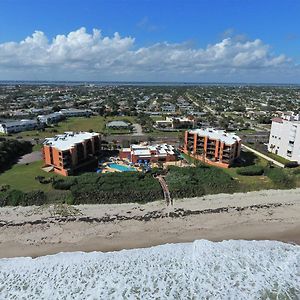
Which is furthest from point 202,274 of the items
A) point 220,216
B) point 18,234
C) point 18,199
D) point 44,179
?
point 44,179

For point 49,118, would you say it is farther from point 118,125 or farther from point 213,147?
point 213,147

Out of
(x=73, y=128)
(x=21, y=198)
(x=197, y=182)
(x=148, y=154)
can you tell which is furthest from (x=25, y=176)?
(x=73, y=128)

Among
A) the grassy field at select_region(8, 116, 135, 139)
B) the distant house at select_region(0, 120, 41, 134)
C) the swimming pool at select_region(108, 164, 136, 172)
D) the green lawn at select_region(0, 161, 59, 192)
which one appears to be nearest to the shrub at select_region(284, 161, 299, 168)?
the swimming pool at select_region(108, 164, 136, 172)

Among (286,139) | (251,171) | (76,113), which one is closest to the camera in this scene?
(251,171)

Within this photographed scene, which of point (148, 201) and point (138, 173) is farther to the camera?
point (138, 173)

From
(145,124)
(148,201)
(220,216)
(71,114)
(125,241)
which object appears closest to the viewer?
(125,241)

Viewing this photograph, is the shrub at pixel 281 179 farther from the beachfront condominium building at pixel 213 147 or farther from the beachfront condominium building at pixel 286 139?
the beachfront condominium building at pixel 286 139

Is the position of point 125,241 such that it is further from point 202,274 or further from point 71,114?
point 71,114
